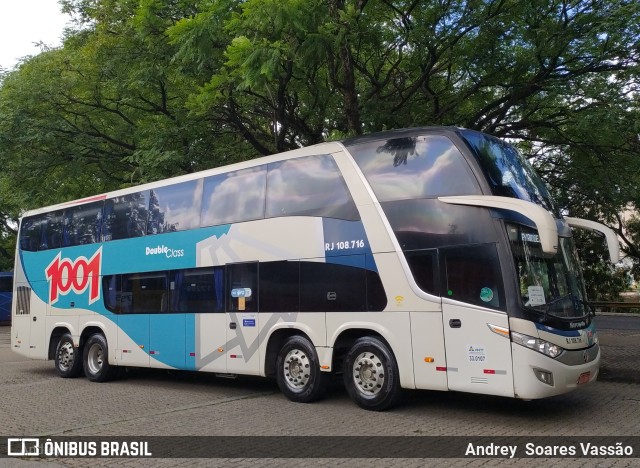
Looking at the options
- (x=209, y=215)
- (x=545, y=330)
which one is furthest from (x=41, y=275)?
(x=545, y=330)

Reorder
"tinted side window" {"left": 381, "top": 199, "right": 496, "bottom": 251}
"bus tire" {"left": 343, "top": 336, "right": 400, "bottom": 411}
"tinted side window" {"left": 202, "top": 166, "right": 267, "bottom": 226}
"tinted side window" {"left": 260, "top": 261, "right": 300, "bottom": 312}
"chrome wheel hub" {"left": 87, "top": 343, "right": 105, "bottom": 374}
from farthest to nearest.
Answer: "chrome wheel hub" {"left": 87, "top": 343, "right": 105, "bottom": 374}, "tinted side window" {"left": 202, "top": 166, "right": 267, "bottom": 226}, "tinted side window" {"left": 260, "top": 261, "right": 300, "bottom": 312}, "bus tire" {"left": 343, "top": 336, "right": 400, "bottom": 411}, "tinted side window" {"left": 381, "top": 199, "right": 496, "bottom": 251}

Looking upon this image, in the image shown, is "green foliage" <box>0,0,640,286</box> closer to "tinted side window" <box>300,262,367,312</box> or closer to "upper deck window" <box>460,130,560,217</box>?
"upper deck window" <box>460,130,560,217</box>

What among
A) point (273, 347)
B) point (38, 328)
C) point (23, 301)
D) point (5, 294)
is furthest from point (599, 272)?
point (5, 294)

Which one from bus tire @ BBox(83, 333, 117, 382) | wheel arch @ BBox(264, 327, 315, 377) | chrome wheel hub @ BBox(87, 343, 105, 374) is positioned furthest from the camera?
chrome wheel hub @ BBox(87, 343, 105, 374)

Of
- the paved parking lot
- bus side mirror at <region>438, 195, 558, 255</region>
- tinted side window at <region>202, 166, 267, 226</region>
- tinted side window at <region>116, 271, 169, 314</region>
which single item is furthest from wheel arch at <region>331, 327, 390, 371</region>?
tinted side window at <region>116, 271, 169, 314</region>

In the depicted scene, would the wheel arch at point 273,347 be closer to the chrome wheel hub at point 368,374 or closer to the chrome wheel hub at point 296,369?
the chrome wheel hub at point 296,369

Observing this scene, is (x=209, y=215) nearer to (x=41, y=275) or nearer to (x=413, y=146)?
(x=413, y=146)

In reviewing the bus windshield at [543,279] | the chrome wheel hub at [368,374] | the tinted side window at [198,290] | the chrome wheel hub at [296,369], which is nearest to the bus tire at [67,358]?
the tinted side window at [198,290]

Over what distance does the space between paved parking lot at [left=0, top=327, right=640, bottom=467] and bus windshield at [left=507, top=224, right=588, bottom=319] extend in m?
1.47

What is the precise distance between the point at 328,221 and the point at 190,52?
14.5 feet

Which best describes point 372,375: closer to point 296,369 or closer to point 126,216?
point 296,369

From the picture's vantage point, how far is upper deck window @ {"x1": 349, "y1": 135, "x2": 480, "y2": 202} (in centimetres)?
813

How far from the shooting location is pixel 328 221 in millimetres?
9250

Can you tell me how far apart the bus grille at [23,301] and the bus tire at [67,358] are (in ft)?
5.00
